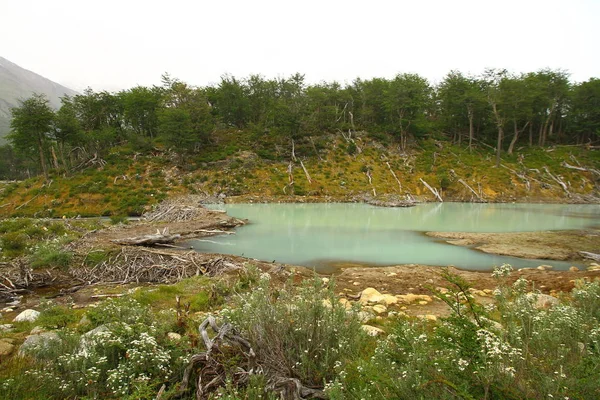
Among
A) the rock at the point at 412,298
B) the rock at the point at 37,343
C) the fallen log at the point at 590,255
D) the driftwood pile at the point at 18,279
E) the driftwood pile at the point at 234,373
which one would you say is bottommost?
Result: the driftwood pile at the point at 18,279

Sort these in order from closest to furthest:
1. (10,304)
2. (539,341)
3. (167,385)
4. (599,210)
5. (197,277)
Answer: (539,341) < (167,385) < (10,304) < (197,277) < (599,210)

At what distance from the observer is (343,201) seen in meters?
37.7

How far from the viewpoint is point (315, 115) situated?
1935 inches

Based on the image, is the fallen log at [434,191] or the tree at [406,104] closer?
the fallen log at [434,191]

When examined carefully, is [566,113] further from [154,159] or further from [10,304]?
[10,304]

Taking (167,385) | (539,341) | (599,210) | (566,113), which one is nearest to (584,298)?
(539,341)

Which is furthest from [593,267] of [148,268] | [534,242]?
[148,268]

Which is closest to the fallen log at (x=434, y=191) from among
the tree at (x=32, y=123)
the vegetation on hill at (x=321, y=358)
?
the vegetation on hill at (x=321, y=358)

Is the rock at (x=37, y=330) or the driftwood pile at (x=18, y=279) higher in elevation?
the rock at (x=37, y=330)

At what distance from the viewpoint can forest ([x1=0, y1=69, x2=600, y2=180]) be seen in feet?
143

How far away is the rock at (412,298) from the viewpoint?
347 inches

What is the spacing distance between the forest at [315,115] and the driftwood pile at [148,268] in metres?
31.6

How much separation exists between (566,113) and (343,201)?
47.1m

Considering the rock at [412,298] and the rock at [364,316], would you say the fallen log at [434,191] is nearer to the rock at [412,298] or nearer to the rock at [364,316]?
the rock at [412,298]
